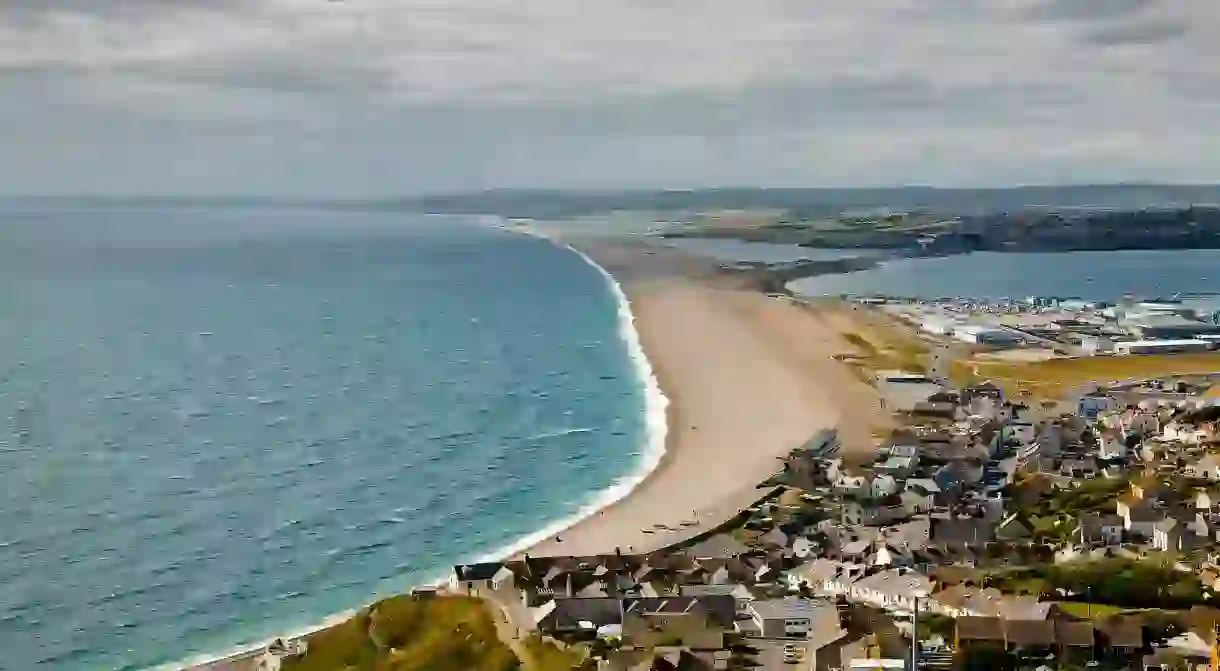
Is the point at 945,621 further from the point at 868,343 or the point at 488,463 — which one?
the point at 868,343

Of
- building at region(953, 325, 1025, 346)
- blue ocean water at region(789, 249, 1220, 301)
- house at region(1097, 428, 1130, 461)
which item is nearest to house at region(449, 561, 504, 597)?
house at region(1097, 428, 1130, 461)

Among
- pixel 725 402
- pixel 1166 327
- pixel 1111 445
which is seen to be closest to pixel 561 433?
pixel 725 402

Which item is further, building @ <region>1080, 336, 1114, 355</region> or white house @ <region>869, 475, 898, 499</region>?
building @ <region>1080, 336, 1114, 355</region>

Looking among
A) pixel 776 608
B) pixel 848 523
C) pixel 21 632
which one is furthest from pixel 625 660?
pixel 21 632

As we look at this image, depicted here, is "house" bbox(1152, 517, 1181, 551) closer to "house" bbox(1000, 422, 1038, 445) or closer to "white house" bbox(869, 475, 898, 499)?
"white house" bbox(869, 475, 898, 499)

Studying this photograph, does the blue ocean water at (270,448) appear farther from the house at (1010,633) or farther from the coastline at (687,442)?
the house at (1010,633)

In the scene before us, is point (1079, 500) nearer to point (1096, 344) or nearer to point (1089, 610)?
point (1089, 610)

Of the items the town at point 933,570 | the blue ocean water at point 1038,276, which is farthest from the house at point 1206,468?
the blue ocean water at point 1038,276
